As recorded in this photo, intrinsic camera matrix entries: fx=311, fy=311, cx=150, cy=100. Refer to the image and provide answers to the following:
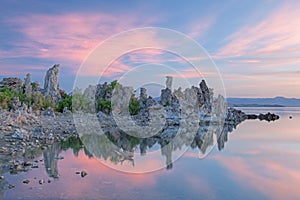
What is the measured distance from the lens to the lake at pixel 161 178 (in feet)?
51.3

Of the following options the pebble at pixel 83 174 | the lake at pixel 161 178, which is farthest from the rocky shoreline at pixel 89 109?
the pebble at pixel 83 174

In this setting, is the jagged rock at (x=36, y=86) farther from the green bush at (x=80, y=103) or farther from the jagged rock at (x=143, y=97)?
the jagged rock at (x=143, y=97)

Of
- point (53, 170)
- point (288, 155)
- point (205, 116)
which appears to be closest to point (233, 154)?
point (288, 155)

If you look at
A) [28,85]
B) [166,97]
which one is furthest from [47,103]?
[166,97]

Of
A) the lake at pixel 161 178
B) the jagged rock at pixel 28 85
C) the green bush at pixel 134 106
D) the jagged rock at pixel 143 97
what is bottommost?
the lake at pixel 161 178

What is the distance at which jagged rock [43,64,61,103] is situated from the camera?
7212 cm

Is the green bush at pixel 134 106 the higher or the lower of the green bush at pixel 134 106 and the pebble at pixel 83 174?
the higher

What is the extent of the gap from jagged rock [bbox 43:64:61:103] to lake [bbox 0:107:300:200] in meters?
45.5

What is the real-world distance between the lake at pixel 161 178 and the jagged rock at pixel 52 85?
4550 cm

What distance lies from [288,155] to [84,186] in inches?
876

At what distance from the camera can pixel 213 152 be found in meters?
30.8

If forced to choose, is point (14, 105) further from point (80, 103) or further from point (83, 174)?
point (83, 174)

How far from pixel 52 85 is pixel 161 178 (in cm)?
5950

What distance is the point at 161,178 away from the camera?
63.1ft
